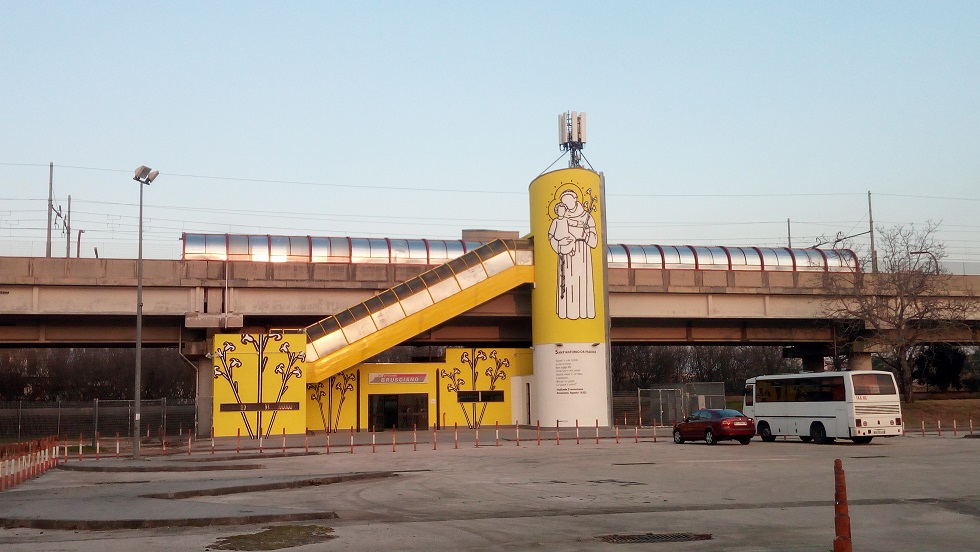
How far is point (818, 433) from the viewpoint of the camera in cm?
3438

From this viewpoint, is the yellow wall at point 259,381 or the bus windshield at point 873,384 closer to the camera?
the bus windshield at point 873,384

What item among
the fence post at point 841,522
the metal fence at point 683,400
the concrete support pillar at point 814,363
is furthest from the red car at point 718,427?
the concrete support pillar at point 814,363

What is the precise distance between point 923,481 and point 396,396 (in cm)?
3418

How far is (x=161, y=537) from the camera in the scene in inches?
494

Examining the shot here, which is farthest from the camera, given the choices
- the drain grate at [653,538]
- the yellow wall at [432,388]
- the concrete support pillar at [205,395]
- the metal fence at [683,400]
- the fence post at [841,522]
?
the metal fence at [683,400]

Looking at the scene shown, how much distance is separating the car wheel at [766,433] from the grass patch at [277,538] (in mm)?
28044

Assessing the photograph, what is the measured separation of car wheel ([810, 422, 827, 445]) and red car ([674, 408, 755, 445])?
2348mm

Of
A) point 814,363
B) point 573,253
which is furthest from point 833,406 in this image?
point 814,363

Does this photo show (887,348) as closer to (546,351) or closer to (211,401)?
(546,351)

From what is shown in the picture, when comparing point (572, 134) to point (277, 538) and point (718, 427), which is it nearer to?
point (718, 427)

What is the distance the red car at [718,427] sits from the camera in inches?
1329

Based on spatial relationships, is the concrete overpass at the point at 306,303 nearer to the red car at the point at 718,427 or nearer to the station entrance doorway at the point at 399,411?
the station entrance doorway at the point at 399,411

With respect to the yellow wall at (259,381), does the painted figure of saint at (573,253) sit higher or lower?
higher

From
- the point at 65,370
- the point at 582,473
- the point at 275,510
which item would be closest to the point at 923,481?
the point at 582,473
